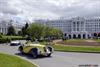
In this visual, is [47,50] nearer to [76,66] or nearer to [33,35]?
[76,66]

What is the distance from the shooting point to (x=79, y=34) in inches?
7298

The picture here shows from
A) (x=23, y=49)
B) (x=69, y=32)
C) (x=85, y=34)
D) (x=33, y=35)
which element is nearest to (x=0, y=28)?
(x=69, y=32)

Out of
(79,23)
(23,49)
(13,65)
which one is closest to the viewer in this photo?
(13,65)

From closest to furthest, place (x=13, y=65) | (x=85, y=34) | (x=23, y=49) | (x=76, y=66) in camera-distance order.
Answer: (x=13, y=65)
(x=76, y=66)
(x=23, y=49)
(x=85, y=34)

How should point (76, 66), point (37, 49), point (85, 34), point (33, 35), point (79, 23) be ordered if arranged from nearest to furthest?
point (76, 66) → point (37, 49) → point (33, 35) → point (85, 34) → point (79, 23)

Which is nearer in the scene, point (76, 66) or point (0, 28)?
point (76, 66)

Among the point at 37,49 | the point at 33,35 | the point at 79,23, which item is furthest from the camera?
the point at 79,23

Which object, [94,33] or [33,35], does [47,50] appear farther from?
[94,33]

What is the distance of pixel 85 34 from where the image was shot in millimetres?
183250

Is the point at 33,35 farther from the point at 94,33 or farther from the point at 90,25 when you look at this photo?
the point at 90,25

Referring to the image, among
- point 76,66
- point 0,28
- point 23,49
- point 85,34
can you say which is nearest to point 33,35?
point 23,49

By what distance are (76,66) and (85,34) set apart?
16889cm

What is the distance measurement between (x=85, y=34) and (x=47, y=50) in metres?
163

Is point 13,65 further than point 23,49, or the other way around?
point 23,49
